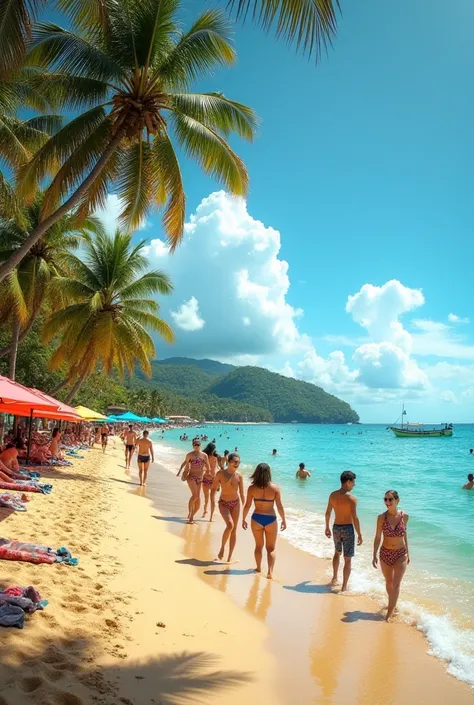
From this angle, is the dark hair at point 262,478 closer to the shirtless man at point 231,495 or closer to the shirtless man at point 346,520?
the shirtless man at point 231,495

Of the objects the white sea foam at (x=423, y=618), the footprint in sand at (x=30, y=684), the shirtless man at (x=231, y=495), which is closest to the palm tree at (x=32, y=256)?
the shirtless man at (x=231, y=495)

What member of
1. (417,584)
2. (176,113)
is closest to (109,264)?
(176,113)

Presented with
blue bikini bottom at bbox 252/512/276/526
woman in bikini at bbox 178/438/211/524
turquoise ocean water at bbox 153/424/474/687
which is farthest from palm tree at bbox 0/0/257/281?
turquoise ocean water at bbox 153/424/474/687

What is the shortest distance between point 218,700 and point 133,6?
10.4m

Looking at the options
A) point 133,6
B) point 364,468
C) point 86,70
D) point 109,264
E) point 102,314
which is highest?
point 133,6

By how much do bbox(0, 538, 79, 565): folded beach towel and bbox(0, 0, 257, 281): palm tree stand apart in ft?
16.1

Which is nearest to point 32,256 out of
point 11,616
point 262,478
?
point 262,478

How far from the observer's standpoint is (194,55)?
30.2ft

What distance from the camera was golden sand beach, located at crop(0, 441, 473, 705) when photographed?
3246 mm

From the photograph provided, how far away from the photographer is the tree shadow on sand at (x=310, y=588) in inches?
249

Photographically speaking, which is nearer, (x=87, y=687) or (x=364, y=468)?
(x=87, y=687)

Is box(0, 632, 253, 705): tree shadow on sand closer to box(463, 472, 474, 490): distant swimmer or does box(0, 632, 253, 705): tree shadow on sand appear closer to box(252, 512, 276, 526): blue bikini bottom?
box(252, 512, 276, 526): blue bikini bottom

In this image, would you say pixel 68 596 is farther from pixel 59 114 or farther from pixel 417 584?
pixel 59 114

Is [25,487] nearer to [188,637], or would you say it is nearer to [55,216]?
[55,216]
